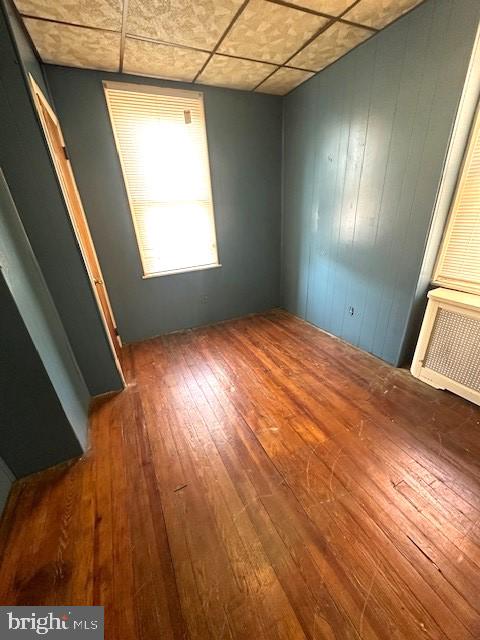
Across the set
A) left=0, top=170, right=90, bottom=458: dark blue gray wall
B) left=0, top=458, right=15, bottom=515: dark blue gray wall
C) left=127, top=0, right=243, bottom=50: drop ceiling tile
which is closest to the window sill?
left=0, top=170, right=90, bottom=458: dark blue gray wall

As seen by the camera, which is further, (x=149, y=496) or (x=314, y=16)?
(x=314, y=16)

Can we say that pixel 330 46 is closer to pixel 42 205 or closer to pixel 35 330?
pixel 42 205

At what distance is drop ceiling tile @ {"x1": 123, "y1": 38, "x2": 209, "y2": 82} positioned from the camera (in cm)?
190

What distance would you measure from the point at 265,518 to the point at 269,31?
314 centimetres

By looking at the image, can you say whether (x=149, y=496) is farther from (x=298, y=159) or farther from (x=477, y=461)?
(x=298, y=159)

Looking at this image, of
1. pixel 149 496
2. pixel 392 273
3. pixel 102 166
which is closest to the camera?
pixel 149 496

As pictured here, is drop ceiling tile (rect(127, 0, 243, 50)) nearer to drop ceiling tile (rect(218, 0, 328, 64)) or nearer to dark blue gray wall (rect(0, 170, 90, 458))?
drop ceiling tile (rect(218, 0, 328, 64))

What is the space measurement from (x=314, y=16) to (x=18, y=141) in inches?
81.4

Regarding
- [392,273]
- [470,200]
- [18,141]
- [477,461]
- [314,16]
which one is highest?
[314,16]

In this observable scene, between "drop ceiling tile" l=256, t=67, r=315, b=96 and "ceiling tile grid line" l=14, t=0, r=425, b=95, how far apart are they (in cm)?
6

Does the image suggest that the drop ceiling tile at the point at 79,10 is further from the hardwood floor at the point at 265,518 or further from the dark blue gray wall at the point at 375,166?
the hardwood floor at the point at 265,518

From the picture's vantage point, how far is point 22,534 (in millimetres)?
1240

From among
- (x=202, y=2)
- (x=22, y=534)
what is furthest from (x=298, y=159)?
(x=22, y=534)

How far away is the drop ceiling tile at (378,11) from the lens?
1598 mm
